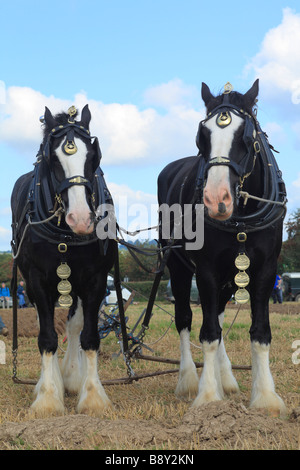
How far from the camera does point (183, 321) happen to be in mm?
5863

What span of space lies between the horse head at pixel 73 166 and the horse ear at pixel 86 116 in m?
0.02

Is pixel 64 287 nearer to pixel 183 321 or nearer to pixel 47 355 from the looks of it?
pixel 47 355

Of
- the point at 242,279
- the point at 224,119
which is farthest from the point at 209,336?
the point at 224,119

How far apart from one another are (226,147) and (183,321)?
2.42 metres

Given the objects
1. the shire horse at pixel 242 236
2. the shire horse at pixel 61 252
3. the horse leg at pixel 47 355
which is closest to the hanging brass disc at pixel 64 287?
the shire horse at pixel 61 252

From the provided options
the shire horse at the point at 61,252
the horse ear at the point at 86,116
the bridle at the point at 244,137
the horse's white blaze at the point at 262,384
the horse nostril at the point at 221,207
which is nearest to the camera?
the horse nostril at the point at 221,207

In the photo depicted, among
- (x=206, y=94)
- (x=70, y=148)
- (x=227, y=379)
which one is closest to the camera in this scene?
(x=70, y=148)

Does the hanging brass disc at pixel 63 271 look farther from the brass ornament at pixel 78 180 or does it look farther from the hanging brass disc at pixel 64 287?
the brass ornament at pixel 78 180

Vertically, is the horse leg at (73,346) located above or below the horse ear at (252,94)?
below

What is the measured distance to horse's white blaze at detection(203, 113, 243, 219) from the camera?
379cm

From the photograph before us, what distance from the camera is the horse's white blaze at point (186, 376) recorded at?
17.7 ft
